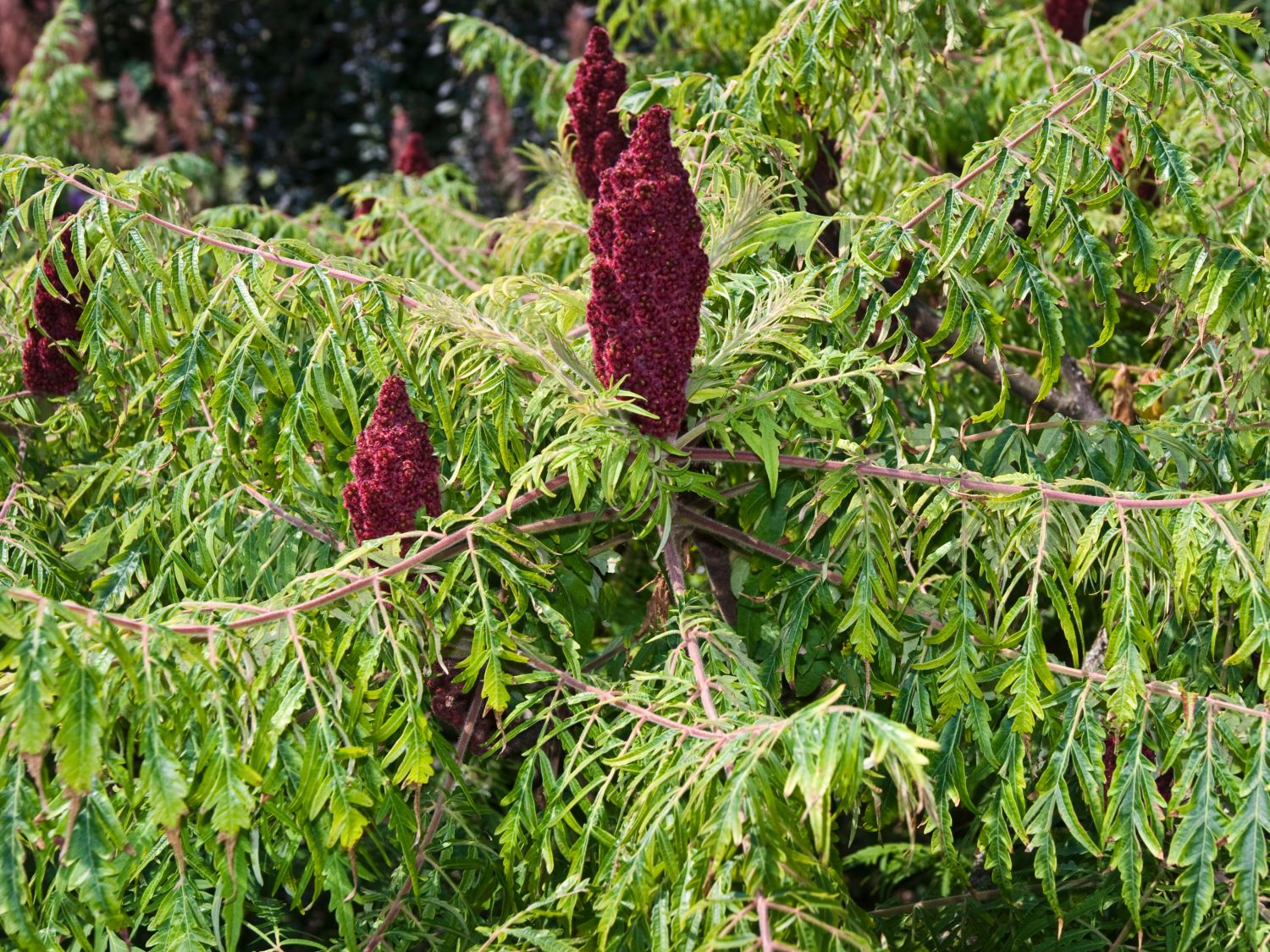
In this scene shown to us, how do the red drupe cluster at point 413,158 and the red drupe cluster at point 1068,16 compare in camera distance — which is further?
the red drupe cluster at point 413,158

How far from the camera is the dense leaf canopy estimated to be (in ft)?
5.27

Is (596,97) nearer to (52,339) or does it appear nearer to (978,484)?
(52,339)

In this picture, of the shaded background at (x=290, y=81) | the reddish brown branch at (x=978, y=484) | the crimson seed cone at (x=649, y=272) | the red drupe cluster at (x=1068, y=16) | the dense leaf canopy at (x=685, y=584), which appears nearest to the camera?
the dense leaf canopy at (x=685, y=584)

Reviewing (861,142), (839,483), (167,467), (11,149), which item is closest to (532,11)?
(11,149)

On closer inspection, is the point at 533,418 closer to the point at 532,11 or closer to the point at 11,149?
the point at 11,149

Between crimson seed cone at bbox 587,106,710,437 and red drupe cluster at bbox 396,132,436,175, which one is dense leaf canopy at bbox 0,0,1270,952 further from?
red drupe cluster at bbox 396,132,436,175

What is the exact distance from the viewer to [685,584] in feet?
7.37

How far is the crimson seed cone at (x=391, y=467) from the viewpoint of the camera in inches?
80.3

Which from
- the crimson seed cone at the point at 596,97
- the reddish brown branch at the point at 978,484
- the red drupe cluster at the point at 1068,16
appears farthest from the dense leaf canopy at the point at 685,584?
the red drupe cluster at the point at 1068,16

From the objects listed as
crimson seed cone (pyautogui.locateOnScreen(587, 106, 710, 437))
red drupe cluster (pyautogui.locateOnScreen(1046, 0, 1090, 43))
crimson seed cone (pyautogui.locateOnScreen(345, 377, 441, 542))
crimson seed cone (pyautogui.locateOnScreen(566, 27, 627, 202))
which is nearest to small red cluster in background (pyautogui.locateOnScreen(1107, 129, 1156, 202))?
red drupe cluster (pyautogui.locateOnScreen(1046, 0, 1090, 43))

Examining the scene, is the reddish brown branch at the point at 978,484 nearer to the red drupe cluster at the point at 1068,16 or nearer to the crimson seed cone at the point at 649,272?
the crimson seed cone at the point at 649,272

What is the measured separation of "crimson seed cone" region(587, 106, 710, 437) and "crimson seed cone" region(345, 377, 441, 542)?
12.5 inches

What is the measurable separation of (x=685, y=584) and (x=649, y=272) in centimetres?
56

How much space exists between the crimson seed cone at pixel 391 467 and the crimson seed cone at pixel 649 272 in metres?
0.32
